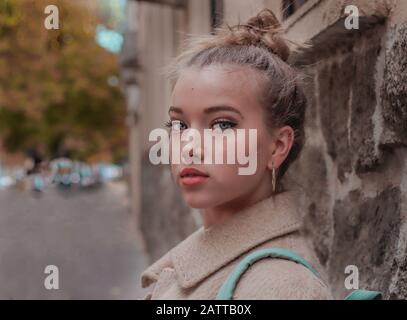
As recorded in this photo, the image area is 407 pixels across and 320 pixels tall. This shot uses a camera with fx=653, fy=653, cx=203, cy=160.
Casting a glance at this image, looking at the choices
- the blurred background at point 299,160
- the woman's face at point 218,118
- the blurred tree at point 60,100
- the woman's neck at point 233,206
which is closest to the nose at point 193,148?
the woman's face at point 218,118

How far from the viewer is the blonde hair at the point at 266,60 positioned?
4.01 ft

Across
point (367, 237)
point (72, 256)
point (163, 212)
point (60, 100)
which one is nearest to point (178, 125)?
point (367, 237)

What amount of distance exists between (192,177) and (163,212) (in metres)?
5.98

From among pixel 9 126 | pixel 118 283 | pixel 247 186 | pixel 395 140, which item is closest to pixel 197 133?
pixel 247 186

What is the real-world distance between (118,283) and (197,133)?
566cm

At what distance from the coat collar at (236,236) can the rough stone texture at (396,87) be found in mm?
349

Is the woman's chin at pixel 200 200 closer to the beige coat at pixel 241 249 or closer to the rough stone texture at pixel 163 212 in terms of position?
the beige coat at pixel 241 249

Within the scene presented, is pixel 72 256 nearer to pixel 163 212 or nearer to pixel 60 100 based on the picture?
pixel 163 212

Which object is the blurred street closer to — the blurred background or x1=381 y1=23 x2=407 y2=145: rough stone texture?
the blurred background

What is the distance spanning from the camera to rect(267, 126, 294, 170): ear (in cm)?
125

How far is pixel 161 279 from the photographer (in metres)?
1.38

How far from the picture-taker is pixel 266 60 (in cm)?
124

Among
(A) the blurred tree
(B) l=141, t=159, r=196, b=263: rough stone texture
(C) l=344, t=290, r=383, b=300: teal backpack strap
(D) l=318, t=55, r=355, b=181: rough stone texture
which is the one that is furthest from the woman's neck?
(A) the blurred tree
